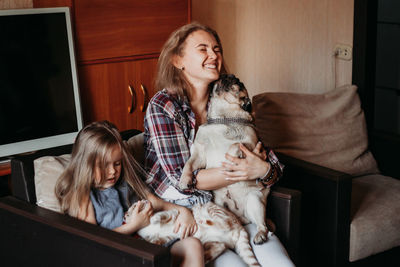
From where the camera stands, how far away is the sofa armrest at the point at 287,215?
1984 mm

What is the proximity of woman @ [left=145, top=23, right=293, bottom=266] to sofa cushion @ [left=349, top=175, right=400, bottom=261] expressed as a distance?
487mm

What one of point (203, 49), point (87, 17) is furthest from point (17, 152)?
point (203, 49)

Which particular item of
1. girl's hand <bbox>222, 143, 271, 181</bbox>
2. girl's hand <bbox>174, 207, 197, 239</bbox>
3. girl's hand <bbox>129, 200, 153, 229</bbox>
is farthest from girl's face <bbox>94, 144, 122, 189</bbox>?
girl's hand <bbox>222, 143, 271, 181</bbox>

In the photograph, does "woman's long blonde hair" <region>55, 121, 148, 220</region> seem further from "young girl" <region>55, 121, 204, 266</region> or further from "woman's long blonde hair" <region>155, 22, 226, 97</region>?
A: "woman's long blonde hair" <region>155, 22, 226, 97</region>

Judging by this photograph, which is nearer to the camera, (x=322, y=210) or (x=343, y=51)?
(x=322, y=210)

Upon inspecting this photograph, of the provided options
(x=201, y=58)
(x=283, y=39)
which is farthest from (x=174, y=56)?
(x=283, y=39)

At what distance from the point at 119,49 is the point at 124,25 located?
0.14 metres

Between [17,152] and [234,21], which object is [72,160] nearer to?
[17,152]

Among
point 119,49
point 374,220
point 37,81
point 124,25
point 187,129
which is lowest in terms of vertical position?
point 374,220

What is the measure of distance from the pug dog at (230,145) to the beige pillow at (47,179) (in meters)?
0.44

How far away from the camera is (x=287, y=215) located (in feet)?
6.52

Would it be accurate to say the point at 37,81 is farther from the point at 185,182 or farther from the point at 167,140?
the point at 185,182

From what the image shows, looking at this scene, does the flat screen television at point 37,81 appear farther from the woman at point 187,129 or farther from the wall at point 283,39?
the wall at point 283,39

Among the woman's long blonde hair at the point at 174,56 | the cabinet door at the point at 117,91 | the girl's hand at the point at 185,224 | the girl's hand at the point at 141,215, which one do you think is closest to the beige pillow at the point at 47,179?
the girl's hand at the point at 141,215
